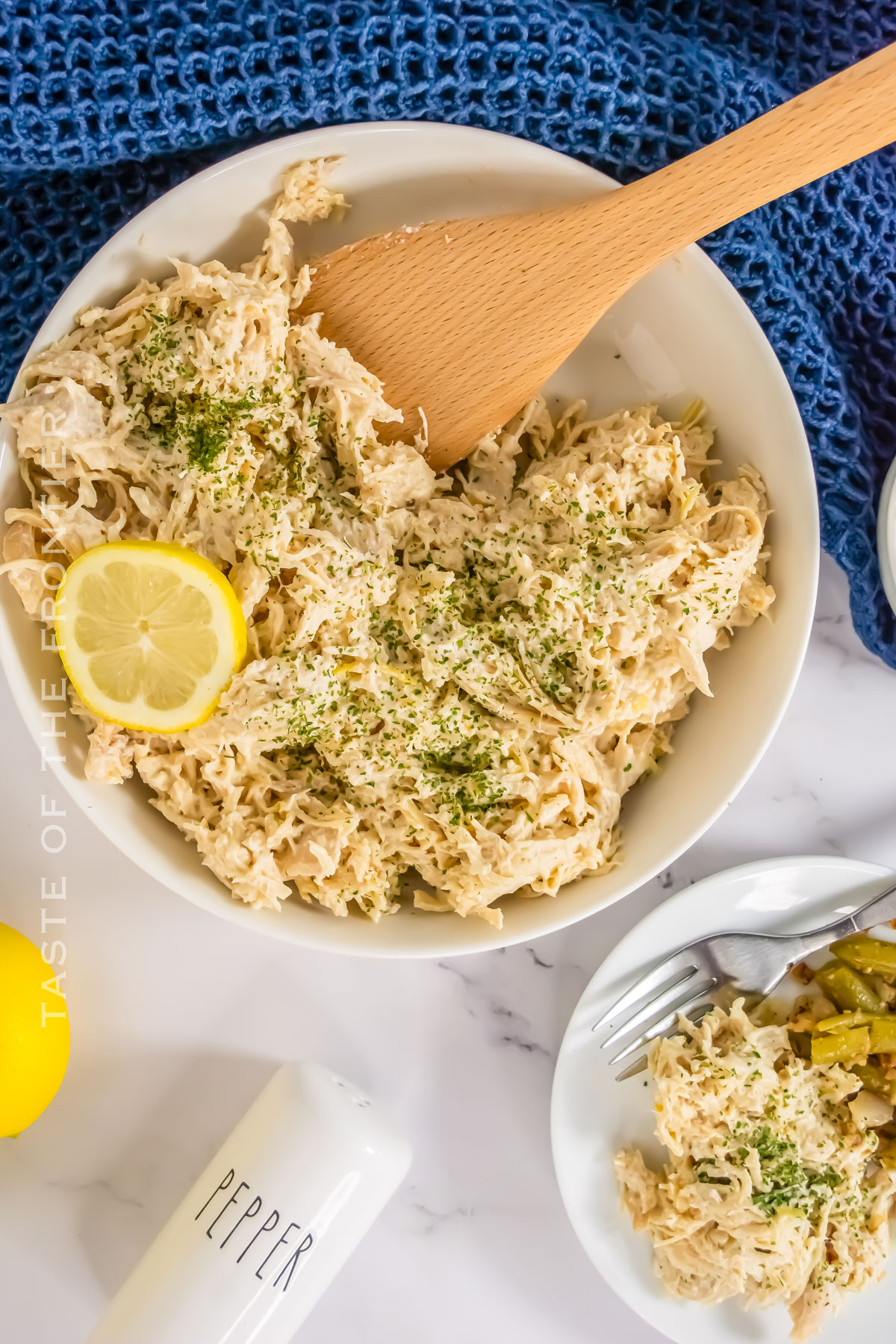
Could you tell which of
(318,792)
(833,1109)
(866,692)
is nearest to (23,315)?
(318,792)

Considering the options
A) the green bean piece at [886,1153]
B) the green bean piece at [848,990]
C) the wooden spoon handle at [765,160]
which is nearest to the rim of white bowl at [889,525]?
the wooden spoon handle at [765,160]

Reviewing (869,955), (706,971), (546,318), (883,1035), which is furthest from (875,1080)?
(546,318)

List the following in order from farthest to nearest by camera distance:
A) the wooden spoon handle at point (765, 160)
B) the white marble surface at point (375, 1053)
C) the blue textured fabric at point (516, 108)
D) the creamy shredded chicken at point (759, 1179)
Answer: the white marble surface at point (375, 1053)
the creamy shredded chicken at point (759, 1179)
the blue textured fabric at point (516, 108)
the wooden spoon handle at point (765, 160)

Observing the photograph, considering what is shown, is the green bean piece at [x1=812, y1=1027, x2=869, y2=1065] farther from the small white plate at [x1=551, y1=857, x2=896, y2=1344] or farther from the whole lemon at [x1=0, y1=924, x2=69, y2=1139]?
the whole lemon at [x1=0, y1=924, x2=69, y2=1139]

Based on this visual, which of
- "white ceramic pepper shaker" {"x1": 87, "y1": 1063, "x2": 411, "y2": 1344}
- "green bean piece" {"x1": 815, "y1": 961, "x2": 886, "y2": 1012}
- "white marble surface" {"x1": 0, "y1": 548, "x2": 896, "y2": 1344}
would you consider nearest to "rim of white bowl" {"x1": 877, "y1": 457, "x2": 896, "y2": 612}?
"white marble surface" {"x1": 0, "y1": 548, "x2": 896, "y2": 1344}

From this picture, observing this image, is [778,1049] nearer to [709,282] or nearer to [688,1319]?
[688,1319]

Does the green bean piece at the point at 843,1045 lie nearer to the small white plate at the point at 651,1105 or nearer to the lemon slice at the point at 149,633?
the small white plate at the point at 651,1105

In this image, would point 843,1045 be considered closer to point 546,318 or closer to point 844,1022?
point 844,1022

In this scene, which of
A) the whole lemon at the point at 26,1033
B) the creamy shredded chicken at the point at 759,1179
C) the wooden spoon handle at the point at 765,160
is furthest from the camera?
the creamy shredded chicken at the point at 759,1179
